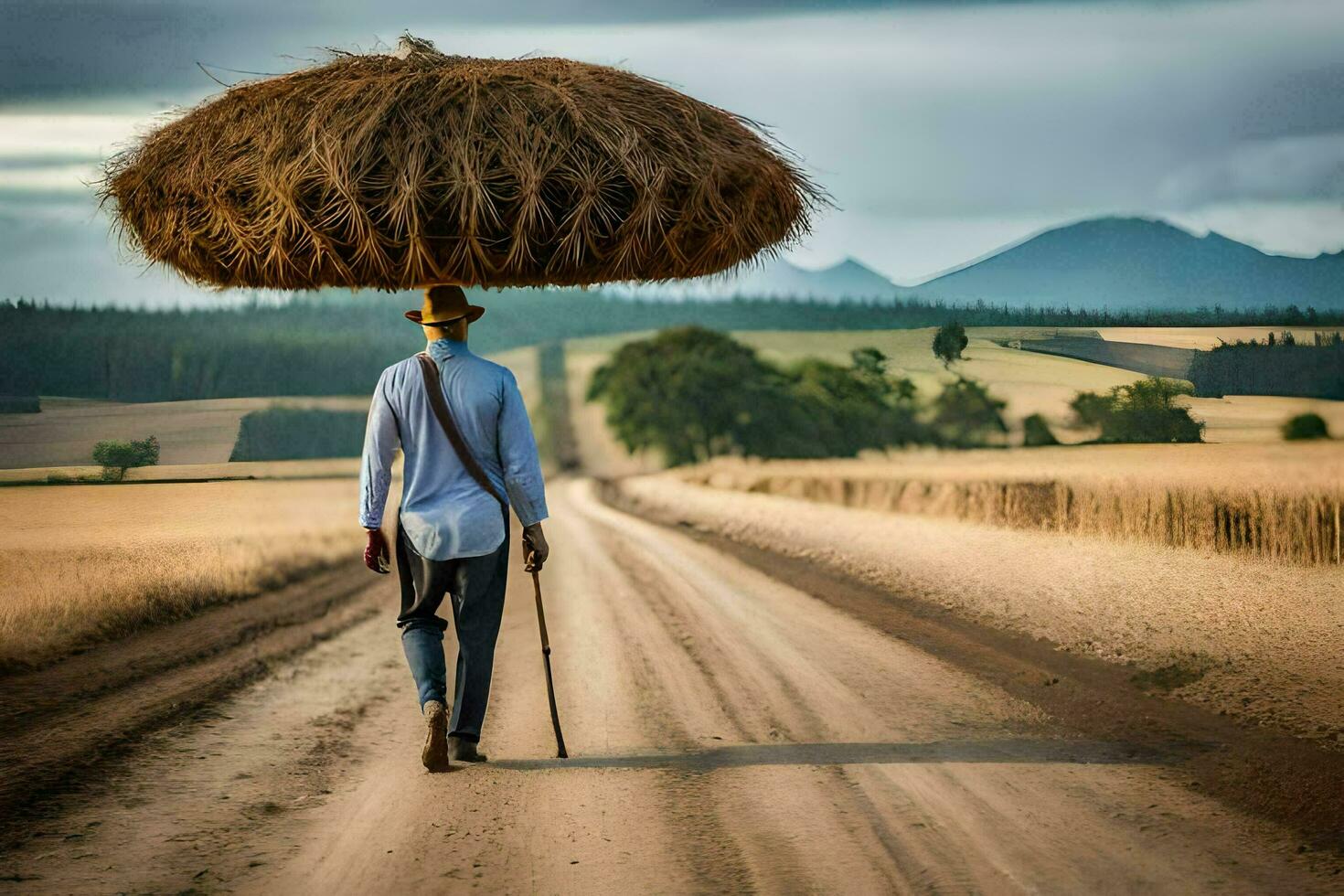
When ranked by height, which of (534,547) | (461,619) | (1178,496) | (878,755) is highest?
(534,547)

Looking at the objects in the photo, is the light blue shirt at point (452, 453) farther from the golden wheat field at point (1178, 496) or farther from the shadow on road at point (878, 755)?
the golden wheat field at point (1178, 496)

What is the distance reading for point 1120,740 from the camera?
22.1 ft

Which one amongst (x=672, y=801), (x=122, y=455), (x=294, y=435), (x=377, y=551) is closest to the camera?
(x=672, y=801)

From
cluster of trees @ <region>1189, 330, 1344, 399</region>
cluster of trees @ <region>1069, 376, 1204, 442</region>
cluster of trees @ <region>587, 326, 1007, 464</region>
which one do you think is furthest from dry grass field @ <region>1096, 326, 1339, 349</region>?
cluster of trees @ <region>587, 326, 1007, 464</region>

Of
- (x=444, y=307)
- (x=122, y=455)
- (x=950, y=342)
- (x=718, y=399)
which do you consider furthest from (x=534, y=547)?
(x=718, y=399)

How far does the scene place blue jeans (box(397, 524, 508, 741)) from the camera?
6.36 metres

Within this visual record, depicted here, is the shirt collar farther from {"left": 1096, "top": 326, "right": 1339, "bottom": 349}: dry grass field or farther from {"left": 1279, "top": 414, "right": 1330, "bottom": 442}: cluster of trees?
{"left": 1279, "top": 414, "right": 1330, "bottom": 442}: cluster of trees

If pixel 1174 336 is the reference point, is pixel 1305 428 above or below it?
below

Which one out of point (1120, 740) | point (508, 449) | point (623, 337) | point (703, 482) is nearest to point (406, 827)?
point (508, 449)

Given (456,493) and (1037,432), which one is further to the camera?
(1037,432)

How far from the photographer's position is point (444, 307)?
6504mm

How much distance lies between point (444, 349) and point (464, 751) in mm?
2153

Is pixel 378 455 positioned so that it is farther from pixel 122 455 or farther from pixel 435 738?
pixel 122 455

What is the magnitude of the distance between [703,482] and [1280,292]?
32.2 meters
